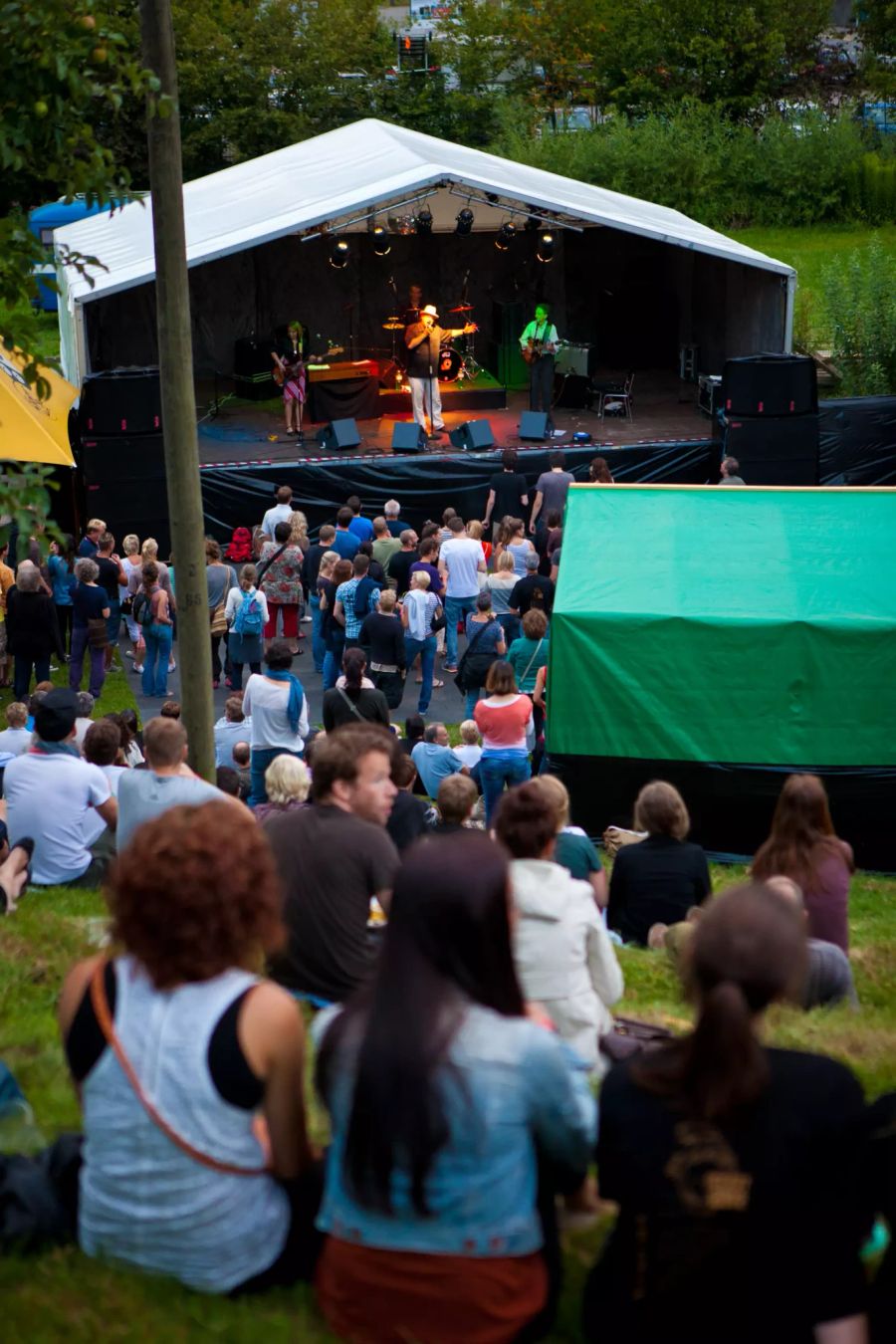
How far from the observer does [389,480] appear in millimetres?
17344

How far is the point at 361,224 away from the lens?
72.7 feet

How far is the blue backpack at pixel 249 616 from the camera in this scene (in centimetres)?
1184

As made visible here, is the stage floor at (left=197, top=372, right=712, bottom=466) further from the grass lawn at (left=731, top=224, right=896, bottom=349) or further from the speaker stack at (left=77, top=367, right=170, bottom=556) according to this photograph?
the grass lawn at (left=731, top=224, right=896, bottom=349)

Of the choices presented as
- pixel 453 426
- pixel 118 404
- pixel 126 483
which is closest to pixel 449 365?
pixel 453 426

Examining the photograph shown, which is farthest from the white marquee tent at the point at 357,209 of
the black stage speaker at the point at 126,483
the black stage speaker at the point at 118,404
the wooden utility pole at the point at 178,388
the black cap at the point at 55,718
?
the black cap at the point at 55,718

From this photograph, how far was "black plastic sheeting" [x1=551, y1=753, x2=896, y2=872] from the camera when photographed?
931cm

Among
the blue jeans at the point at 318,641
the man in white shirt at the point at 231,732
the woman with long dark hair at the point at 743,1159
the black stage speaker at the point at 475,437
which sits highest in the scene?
the woman with long dark hair at the point at 743,1159

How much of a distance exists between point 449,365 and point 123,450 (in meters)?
6.81

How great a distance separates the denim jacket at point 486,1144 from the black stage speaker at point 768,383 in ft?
51.0

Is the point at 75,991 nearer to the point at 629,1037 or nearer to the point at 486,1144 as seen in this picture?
the point at 486,1144

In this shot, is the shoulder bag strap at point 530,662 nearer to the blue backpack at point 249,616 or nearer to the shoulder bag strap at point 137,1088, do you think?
the blue backpack at point 249,616

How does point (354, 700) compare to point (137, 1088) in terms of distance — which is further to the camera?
point (354, 700)

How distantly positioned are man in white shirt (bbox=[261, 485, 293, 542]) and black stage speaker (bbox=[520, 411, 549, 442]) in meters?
5.20

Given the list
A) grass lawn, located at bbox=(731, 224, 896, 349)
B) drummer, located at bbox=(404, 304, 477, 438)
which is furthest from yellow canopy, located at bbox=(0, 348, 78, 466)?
grass lawn, located at bbox=(731, 224, 896, 349)
